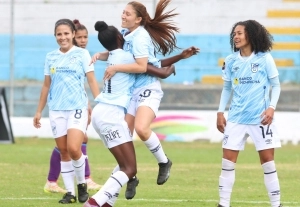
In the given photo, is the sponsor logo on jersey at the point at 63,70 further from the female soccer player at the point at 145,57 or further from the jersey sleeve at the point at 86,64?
the female soccer player at the point at 145,57

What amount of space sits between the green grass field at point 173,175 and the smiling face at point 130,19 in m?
2.14

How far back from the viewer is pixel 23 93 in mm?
21953

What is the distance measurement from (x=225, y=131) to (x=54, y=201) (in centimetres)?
244

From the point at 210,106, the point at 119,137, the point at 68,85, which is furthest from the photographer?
the point at 210,106

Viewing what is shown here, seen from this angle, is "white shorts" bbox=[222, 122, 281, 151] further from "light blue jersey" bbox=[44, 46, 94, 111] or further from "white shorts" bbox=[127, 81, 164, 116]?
"light blue jersey" bbox=[44, 46, 94, 111]

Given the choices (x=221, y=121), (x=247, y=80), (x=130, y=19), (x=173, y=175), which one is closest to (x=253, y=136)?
(x=221, y=121)

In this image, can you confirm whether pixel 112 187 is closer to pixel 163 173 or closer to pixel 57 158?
pixel 163 173

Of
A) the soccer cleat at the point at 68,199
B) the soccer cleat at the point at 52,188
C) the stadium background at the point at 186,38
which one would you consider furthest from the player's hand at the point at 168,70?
the stadium background at the point at 186,38

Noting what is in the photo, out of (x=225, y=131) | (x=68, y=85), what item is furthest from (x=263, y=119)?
(x=68, y=85)

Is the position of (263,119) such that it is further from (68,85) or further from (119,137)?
(68,85)

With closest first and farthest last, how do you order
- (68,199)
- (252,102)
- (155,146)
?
(252,102) → (155,146) → (68,199)

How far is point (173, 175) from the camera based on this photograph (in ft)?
44.4

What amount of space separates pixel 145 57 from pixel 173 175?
523 cm

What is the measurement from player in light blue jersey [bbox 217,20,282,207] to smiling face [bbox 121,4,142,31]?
106 centimetres
